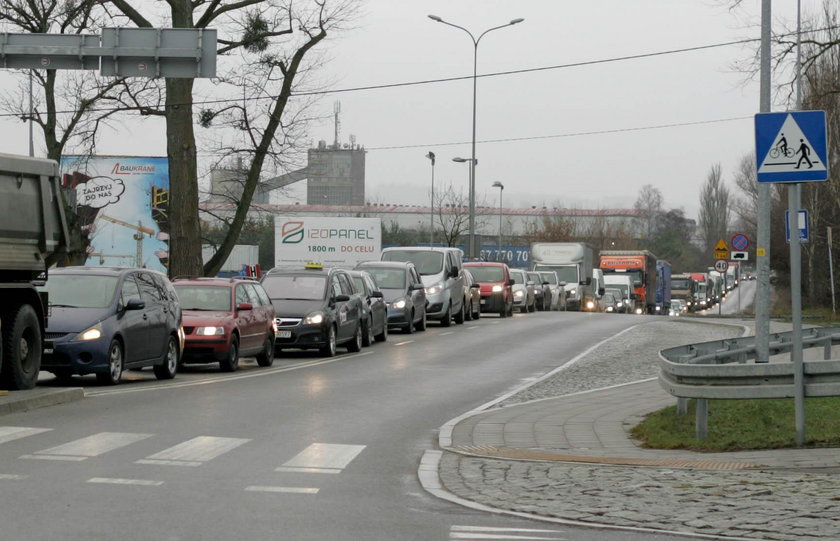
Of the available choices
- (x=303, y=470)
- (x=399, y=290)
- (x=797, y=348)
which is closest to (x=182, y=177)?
(x=399, y=290)

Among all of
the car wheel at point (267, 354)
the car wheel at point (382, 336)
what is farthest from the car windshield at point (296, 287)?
the car wheel at point (382, 336)

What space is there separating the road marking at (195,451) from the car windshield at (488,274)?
34.5m

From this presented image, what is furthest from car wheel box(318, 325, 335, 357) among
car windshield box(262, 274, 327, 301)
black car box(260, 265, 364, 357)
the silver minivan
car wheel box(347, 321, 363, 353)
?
the silver minivan

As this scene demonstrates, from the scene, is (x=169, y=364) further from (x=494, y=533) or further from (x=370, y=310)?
(x=494, y=533)

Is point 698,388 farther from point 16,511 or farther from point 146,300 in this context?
point 146,300

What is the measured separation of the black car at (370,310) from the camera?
93.7ft

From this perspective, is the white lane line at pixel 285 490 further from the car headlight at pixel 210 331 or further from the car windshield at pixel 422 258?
the car windshield at pixel 422 258

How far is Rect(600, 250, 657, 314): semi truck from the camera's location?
6938 cm

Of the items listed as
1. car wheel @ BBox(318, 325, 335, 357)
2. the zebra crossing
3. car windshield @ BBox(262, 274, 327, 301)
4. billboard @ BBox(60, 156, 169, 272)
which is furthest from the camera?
billboard @ BBox(60, 156, 169, 272)

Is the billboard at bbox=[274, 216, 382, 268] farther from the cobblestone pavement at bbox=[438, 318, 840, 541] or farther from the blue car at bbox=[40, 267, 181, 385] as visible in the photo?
the cobblestone pavement at bbox=[438, 318, 840, 541]

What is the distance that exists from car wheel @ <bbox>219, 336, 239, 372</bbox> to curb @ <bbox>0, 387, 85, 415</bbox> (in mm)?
5276

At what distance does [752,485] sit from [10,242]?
32.3 ft

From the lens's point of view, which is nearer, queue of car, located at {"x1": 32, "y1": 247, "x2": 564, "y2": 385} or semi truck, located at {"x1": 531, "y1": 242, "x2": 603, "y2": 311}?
queue of car, located at {"x1": 32, "y1": 247, "x2": 564, "y2": 385}

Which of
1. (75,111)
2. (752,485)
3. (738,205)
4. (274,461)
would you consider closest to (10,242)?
(274,461)
